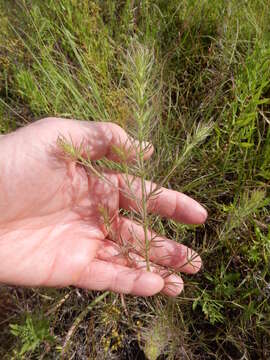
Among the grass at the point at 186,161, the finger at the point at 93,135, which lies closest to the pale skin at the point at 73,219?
the finger at the point at 93,135

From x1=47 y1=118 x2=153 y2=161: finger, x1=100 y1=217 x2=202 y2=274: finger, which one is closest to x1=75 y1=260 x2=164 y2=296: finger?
x1=100 y1=217 x2=202 y2=274: finger

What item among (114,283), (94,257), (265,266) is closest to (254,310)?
(265,266)

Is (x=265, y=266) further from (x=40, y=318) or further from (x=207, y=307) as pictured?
(x=40, y=318)

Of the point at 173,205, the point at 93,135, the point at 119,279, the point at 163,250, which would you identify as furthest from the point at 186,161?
the point at 119,279

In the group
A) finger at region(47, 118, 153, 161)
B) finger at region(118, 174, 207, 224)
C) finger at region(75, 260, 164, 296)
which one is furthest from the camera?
finger at region(118, 174, 207, 224)

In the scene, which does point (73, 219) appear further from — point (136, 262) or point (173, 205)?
point (173, 205)

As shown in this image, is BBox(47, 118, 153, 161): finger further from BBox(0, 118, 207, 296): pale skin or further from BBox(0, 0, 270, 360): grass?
BBox(0, 0, 270, 360): grass

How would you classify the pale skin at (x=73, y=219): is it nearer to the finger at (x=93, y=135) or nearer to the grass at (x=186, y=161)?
the finger at (x=93, y=135)
